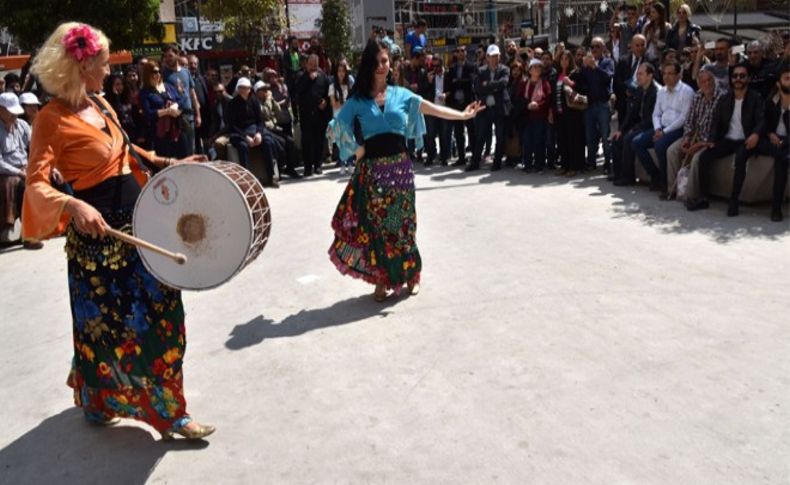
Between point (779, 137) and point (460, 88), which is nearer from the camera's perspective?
point (779, 137)

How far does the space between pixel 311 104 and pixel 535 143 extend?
12.6 feet

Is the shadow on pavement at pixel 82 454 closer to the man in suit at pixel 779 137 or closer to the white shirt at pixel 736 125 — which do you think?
the man in suit at pixel 779 137

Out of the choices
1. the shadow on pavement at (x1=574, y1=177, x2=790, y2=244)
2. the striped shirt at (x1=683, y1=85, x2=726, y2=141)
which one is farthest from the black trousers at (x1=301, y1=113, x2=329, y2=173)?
the striped shirt at (x1=683, y1=85, x2=726, y2=141)

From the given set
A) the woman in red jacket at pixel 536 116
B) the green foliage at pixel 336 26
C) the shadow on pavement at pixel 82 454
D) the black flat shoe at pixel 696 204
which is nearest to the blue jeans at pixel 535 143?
the woman in red jacket at pixel 536 116

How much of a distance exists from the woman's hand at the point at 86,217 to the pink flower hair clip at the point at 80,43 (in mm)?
672

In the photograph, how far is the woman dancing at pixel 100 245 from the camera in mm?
3482

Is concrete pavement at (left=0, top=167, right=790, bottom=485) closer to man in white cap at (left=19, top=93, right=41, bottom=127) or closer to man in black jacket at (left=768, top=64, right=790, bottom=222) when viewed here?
man in black jacket at (left=768, top=64, right=790, bottom=222)

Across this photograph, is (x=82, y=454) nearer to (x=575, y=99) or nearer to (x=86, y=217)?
(x=86, y=217)

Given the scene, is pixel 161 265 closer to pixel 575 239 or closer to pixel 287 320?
pixel 287 320

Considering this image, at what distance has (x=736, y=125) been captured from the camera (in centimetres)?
812

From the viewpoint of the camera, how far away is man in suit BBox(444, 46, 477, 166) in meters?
12.6

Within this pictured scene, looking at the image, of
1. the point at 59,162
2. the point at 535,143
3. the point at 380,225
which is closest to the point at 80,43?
the point at 59,162

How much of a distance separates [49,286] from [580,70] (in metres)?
7.41

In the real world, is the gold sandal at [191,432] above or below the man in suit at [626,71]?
below
